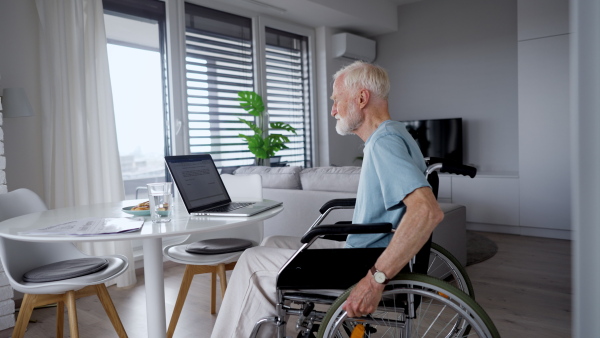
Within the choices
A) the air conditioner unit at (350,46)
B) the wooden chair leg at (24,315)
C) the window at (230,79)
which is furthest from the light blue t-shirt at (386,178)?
the air conditioner unit at (350,46)

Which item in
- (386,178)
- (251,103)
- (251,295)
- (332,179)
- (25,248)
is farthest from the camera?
(251,103)

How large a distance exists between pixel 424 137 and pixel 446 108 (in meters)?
0.49

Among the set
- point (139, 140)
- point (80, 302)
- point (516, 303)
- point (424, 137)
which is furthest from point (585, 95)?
point (424, 137)

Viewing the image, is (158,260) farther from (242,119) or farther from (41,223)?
(242,119)

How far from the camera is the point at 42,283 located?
1.83 metres

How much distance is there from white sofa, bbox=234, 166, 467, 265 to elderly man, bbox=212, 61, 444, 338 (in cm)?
145

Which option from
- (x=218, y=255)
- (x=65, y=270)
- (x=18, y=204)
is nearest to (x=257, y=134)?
(x=218, y=255)

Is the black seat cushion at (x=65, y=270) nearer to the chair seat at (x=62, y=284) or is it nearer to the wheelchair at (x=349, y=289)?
the chair seat at (x=62, y=284)

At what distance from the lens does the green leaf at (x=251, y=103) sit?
4568 millimetres

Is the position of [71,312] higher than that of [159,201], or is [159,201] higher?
[159,201]

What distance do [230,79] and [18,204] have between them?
2832 mm

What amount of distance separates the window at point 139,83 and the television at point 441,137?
314 centimetres

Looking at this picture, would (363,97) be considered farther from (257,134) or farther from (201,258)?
(257,134)

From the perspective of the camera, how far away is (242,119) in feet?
15.1
